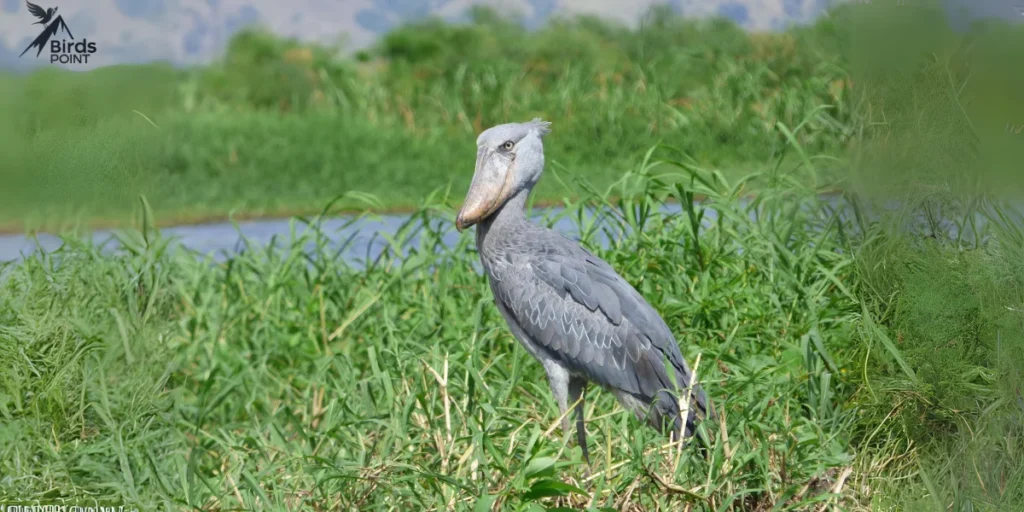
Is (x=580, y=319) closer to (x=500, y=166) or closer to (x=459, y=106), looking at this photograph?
(x=500, y=166)

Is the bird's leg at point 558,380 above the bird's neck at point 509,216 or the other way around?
the other way around

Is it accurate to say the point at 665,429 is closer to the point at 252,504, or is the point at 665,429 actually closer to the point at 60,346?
the point at 252,504

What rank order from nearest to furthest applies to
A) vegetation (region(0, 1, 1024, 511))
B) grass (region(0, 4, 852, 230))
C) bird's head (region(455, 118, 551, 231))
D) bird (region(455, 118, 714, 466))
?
1. vegetation (region(0, 1, 1024, 511))
2. bird's head (region(455, 118, 551, 231))
3. bird (region(455, 118, 714, 466))
4. grass (region(0, 4, 852, 230))

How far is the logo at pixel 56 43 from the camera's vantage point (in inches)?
87.9

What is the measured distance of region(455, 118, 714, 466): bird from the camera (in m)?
2.34

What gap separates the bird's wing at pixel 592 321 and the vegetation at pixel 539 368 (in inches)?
5.5

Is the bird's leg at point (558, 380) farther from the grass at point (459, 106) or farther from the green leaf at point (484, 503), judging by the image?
the grass at point (459, 106)

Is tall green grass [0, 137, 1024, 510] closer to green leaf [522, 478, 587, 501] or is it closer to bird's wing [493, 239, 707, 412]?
green leaf [522, 478, 587, 501]

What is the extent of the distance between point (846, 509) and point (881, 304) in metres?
0.45

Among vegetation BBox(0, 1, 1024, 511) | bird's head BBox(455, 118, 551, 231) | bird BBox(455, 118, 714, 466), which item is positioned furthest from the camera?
bird BBox(455, 118, 714, 466)

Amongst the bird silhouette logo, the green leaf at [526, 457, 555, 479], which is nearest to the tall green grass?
the green leaf at [526, 457, 555, 479]

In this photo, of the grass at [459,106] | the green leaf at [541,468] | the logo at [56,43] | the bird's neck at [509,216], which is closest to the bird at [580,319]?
the bird's neck at [509,216]

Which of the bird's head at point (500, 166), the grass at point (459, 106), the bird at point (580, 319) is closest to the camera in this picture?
the bird's head at point (500, 166)

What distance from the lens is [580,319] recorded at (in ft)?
7.81
